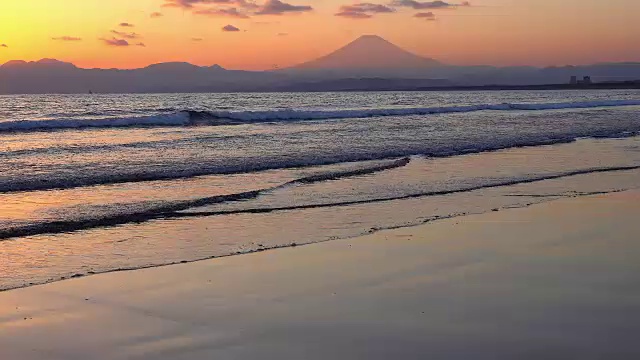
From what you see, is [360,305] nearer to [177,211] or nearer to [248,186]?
[177,211]

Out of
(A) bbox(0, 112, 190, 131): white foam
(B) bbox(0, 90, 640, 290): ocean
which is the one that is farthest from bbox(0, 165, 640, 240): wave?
(A) bbox(0, 112, 190, 131): white foam

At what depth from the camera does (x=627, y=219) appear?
1168cm

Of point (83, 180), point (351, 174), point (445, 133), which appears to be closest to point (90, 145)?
point (83, 180)

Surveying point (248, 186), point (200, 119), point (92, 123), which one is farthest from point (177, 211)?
point (200, 119)

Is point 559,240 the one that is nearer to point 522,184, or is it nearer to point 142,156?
point 522,184

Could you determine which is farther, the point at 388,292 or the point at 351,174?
the point at 351,174

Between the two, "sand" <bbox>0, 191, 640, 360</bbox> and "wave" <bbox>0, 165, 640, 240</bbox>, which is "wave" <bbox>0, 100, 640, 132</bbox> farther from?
"sand" <bbox>0, 191, 640, 360</bbox>

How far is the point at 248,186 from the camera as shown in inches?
628

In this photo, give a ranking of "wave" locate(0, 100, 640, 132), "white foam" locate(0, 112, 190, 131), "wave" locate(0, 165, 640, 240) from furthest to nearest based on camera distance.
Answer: "wave" locate(0, 100, 640, 132) → "white foam" locate(0, 112, 190, 131) → "wave" locate(0, 165, 640, 240)

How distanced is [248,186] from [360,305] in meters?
9.16

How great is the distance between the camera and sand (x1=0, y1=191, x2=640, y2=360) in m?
5.93

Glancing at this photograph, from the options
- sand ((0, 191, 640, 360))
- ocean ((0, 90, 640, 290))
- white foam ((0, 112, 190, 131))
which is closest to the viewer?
sand ((0, 191, 640, 360))

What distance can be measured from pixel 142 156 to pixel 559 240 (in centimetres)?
1480

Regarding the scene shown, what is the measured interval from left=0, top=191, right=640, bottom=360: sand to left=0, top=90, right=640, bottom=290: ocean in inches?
40.7
